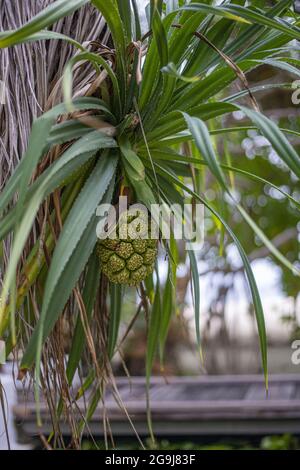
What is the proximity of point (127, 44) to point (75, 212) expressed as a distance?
0.31 metres

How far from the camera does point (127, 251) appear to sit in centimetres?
92

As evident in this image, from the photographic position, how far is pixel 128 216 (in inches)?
36.5

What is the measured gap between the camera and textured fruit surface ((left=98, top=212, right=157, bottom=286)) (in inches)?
36.1

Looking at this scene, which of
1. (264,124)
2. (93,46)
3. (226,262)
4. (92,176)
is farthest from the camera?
(226,262)

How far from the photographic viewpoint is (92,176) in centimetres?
89

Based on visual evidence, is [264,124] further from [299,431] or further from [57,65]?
[299,431]

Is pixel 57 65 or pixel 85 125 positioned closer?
pixel 85 125

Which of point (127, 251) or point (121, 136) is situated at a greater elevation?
point (121, 136)

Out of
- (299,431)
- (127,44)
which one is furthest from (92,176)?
(299,431)

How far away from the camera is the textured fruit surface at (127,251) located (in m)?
0.92
